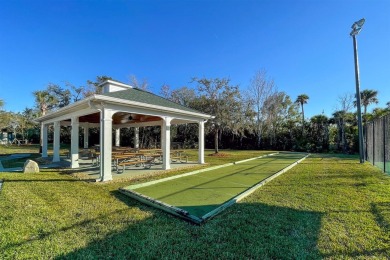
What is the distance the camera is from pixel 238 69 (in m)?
23.4

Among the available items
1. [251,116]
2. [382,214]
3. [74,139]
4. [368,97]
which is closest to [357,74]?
[251,116]

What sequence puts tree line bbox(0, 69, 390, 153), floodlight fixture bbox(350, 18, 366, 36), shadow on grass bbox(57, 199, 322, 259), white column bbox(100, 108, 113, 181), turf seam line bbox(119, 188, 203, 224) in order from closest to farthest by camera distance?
1. shadow on grass bbox(57, 199, 322, 259)
2. turf seam line bbox(119, 188, 203, 224)
3. white column bbox(100, 108, 113, 181)
4. floodlight fixture bbox(350, 18, 366, 36)
5. tree line bbox(0, 69, 390, 153)

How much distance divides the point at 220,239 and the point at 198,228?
47cm

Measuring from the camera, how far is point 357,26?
10461mm

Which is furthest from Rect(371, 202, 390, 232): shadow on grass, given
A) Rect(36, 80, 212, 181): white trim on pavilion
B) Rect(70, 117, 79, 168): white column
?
Rect(70, 117, 79, 168): white column

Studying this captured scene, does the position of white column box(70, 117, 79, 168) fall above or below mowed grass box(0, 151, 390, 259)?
above

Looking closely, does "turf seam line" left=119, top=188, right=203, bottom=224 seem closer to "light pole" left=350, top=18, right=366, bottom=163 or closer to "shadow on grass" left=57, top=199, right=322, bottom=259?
"shadow on grass" left=57, top=199, right=322, bottom=259

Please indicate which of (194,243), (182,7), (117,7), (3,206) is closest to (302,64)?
(182,7)

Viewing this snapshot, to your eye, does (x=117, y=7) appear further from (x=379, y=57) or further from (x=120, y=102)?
(x=379, y=57)

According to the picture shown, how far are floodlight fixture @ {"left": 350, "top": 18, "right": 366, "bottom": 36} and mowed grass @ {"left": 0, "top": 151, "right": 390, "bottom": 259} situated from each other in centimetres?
965

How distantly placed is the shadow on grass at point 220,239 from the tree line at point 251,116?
12.8 metres

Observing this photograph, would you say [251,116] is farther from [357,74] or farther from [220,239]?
[220,239]

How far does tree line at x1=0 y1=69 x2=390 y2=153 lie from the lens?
16375 millimetres

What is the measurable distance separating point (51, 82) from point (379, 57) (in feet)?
116
